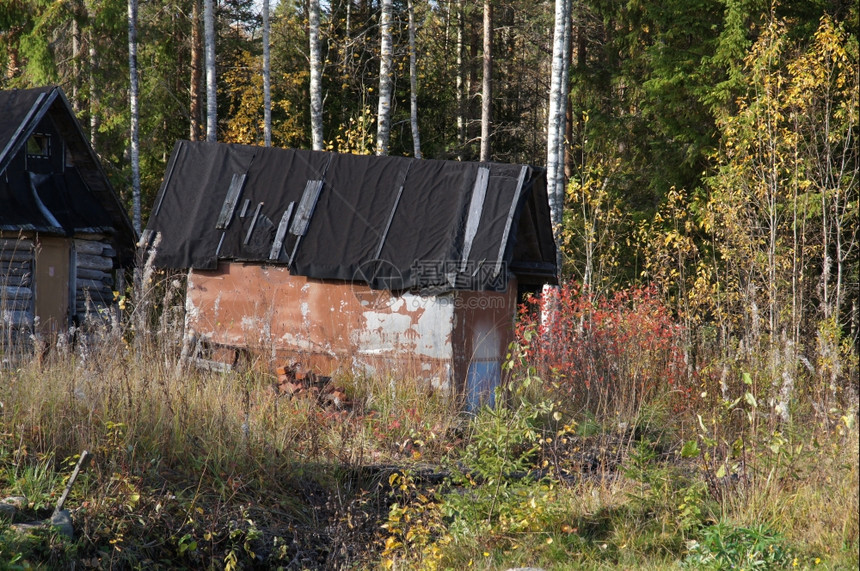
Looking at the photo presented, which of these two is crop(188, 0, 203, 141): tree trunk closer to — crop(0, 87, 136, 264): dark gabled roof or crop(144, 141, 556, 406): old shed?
crop(0, 87, 136, 264): dark gabled roof

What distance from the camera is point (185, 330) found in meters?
9.89

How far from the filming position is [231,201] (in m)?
10.7

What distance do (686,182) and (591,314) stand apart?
6648 mm

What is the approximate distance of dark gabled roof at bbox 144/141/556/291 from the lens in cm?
971

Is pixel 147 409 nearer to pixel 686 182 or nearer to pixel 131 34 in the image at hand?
pixel 686 182

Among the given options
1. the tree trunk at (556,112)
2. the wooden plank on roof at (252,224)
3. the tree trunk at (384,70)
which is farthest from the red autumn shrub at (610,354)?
the tree trunk at (384,70)

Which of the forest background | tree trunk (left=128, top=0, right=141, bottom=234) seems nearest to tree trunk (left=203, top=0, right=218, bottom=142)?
tree trunk (left=128, top=0, right=141, bottom=234)

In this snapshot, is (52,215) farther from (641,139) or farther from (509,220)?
(641,139)

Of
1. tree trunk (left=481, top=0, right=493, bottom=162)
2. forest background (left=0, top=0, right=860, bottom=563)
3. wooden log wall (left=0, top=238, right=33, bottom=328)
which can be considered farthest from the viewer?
tree trunk (left=481, top=0, right=493, bottom=162)

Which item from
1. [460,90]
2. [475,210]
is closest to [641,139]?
[460,90]

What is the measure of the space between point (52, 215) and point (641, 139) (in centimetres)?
1152

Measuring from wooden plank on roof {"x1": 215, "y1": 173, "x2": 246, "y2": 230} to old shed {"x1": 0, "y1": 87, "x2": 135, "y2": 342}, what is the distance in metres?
3.07

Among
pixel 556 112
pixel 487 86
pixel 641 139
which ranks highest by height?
pixel 487 86

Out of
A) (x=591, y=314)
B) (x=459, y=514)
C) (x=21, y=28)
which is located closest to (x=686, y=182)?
(x=591, y=314)
